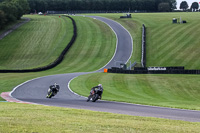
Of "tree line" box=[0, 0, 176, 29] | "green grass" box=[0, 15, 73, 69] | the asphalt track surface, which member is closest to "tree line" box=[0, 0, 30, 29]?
"green grass" box=[0, 15, 73, 69]

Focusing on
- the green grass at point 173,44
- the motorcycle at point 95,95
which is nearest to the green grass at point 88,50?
the green grass at point 173,44

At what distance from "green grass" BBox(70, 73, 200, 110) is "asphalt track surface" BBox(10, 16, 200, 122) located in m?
2.55

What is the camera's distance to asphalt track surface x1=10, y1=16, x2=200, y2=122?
17.9m

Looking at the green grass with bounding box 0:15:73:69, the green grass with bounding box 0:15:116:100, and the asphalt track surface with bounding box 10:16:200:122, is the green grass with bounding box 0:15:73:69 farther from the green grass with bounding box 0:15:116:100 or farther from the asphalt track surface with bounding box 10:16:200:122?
the asphalt track surface with bounding box 10:16:200:122

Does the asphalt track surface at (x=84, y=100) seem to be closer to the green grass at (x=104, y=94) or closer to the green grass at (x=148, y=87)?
the green grass at (x=104, y=94)

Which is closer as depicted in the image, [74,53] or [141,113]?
[141,113]

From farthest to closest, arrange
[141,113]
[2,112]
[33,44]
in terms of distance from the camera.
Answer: [33,44] → [141,113] → [2,112]

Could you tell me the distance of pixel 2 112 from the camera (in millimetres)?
15508

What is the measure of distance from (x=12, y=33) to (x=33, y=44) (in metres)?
13.8

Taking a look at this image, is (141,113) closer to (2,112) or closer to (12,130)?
(2,112)

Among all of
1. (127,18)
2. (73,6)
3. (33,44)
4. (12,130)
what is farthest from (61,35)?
(73,6)

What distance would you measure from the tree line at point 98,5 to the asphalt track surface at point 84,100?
109074 millimetres

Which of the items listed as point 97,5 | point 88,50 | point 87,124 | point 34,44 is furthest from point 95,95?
point 97,5

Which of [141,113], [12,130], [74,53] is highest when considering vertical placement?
[12,130]
